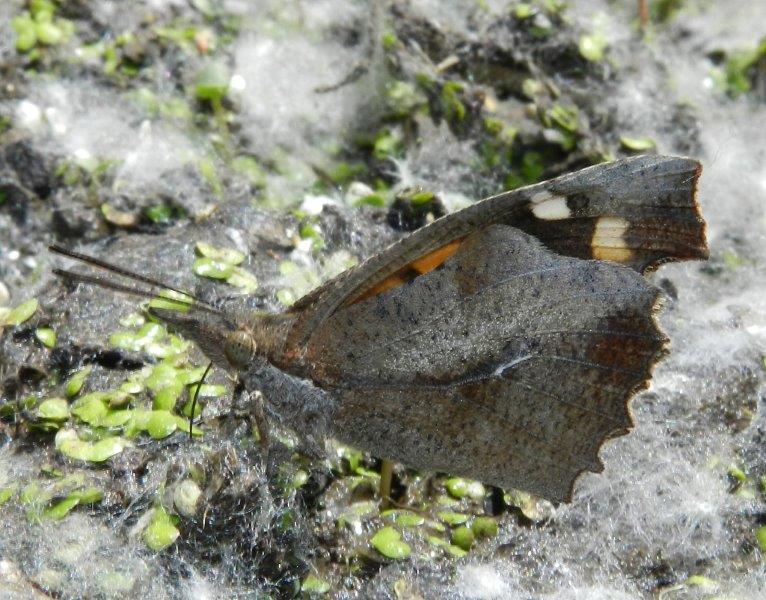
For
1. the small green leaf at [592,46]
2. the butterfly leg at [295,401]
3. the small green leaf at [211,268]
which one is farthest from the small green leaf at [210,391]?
the small green leaf at [592,46]

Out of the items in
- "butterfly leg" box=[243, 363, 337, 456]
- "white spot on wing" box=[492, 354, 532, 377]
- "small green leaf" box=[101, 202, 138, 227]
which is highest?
"white spot on wing" box=[492, 354, 532, 377]

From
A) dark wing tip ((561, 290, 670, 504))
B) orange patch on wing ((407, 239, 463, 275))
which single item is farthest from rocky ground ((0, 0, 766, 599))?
orange patch on wing ((407, 239, 463, 275))

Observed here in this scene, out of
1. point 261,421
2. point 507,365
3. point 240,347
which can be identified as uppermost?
point 507,365

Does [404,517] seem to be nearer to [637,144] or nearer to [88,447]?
[88,447]

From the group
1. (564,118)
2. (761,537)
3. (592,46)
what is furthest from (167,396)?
(592,46)

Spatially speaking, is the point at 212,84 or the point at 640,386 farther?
the point at 212,84

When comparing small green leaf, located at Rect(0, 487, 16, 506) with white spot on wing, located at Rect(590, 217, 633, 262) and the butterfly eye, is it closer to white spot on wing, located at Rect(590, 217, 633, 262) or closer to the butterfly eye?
the butterfly eye
